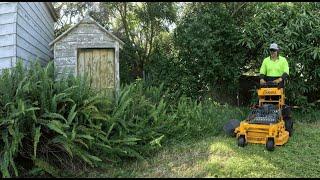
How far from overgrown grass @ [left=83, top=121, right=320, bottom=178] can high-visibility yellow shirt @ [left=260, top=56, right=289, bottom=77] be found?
5.39 ft

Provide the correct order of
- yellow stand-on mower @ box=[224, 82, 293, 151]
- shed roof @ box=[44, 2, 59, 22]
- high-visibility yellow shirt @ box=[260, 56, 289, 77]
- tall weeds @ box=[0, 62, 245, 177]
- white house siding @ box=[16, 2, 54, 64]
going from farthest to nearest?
shed roof @ box=[44, 2, 59, 22]
white house siding @ box=[16, 2, 54, 64]
high-visibility yellow shirt @ box=[260, 56, 289, 77]
yellow stand-on mower @ box=[224, 82, 293, 151]
tall weeds @ box=[0, 62, 245, 177]

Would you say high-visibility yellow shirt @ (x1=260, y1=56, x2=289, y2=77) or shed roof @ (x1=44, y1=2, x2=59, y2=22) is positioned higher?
shed roof @ (x1=44, y1=2, x2=59, y2=22)

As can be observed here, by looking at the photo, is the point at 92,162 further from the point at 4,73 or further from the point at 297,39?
the point at 297,39

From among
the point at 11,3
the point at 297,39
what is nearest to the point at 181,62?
the point at 297,39

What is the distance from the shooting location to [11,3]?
9828 mm

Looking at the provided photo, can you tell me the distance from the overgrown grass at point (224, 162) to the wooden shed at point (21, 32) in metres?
3.16

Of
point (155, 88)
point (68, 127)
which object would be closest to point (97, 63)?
point (155, 88)

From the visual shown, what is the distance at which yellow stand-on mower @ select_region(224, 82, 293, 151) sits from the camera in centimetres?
857

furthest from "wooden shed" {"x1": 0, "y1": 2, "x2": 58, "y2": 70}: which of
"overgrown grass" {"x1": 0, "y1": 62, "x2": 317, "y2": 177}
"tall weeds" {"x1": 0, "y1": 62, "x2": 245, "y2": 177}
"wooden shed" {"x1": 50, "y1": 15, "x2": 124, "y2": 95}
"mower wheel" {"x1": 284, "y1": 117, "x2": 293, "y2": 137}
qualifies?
"mower wheel" {"x1": 284, "y1": 117, "x2": 293, "y2": 137}

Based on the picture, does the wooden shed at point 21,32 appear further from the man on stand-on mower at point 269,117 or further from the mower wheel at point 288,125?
the mower wheel at point 288,125

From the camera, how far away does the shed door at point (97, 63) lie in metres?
11.6

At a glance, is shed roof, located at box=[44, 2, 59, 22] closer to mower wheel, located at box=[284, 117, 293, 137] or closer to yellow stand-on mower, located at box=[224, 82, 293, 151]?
yellow stand-on mower, located at box=[224, 82, 293, 151]

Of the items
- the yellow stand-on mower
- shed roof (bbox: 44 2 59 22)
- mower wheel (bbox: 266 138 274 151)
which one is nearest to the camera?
mower wheel (bbox: 266 138 274 151)

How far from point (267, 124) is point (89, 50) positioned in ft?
16.9
